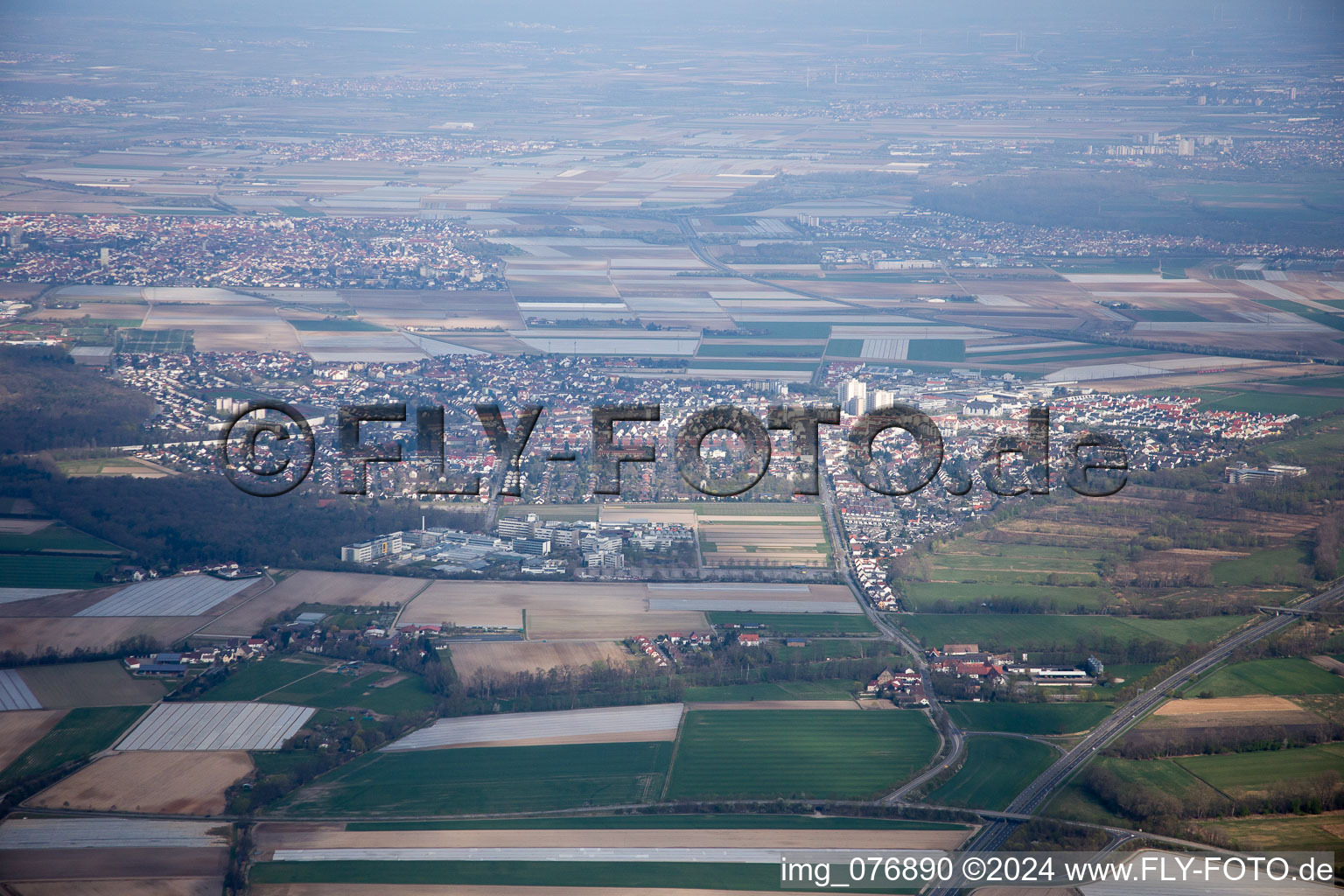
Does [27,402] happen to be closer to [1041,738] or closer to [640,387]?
[640,387]

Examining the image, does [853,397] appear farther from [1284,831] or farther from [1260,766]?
[1284,831]

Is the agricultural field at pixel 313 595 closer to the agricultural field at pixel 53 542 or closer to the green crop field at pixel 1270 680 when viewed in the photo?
the agricultural field at pixel 53 542

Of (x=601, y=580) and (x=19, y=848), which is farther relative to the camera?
(x=601, y=580)

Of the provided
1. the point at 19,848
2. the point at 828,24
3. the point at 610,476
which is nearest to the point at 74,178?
the point at 610,476

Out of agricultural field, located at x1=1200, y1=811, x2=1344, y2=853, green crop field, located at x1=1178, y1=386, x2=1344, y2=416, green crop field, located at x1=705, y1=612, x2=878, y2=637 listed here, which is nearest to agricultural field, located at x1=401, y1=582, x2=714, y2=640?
green crop field, located at x1=705, y1=612, x2=878, y2=637

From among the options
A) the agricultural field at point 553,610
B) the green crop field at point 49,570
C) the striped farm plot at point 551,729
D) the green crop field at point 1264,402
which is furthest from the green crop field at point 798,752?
the green crop field at point 1264,402
